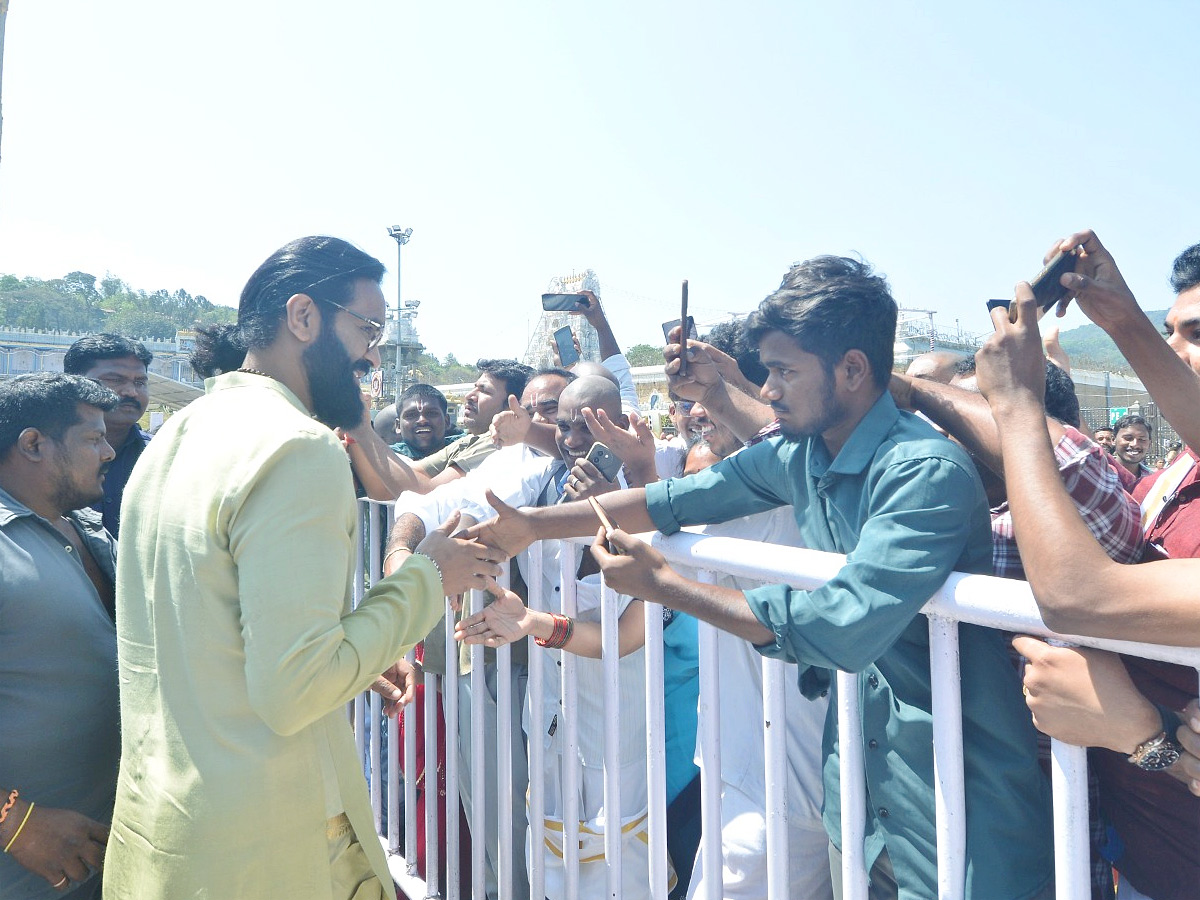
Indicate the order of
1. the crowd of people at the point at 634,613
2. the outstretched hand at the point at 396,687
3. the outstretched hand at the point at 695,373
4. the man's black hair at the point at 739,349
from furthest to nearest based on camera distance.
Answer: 1. the man's black hair at the point at 739,349
2. the outstretched hand at the point at 695,373
3. the outstretched hand at the point at 396,687
4. the crowd of people at the point at 634,613

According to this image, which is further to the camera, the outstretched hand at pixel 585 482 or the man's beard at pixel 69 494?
the outstretched hand at pixel 585 482

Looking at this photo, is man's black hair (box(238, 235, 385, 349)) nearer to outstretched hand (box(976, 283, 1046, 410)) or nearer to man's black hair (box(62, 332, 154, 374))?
outstretched hand (box(976, 283, 1046, 410))

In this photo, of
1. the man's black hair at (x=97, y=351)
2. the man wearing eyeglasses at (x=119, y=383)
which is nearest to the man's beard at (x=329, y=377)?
the man wearing eyeglasses at (x=119, y=383)

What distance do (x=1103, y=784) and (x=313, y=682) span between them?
4.76 ft

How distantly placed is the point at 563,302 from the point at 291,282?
318cm

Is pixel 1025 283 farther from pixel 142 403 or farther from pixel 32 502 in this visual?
pixel 142 403

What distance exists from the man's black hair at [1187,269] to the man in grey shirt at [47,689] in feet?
9.72

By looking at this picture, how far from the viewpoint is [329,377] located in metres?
2.00

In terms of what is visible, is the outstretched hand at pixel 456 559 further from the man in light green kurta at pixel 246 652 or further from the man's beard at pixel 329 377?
the man's beard at pixel 329 377

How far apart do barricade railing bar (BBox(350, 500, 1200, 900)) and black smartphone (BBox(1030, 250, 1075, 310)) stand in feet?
2.37

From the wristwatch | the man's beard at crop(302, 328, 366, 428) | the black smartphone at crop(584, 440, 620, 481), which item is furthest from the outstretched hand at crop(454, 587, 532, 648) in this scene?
the wristwatch

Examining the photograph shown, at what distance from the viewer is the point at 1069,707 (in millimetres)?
1216

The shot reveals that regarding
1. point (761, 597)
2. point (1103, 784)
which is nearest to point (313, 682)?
point (761, 597)

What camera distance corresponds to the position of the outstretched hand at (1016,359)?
4.73 feet
